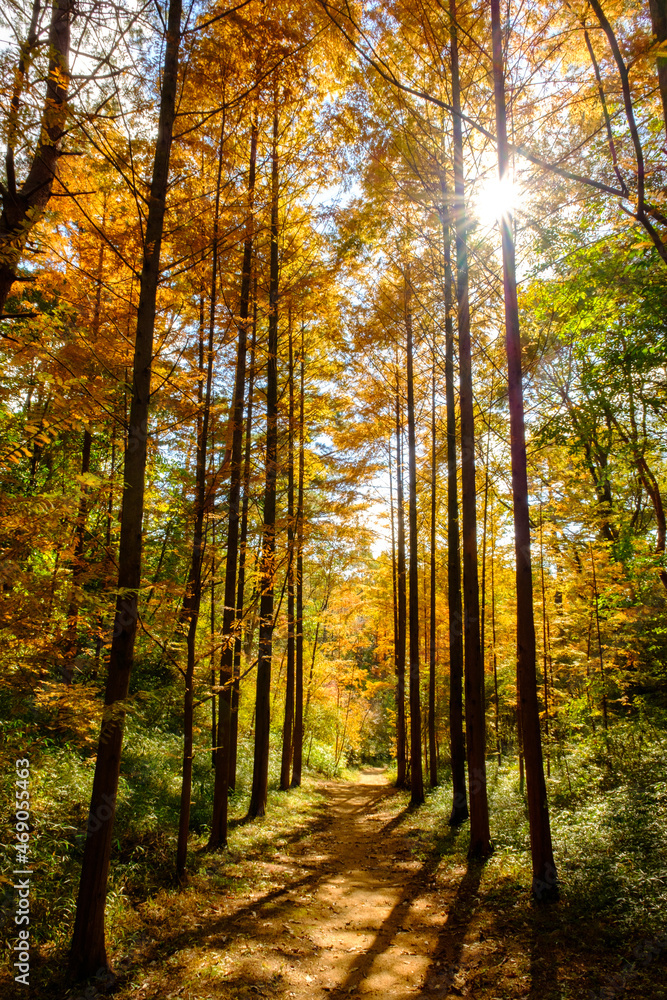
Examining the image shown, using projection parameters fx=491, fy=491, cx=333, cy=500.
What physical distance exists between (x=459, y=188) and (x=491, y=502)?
723 centimetres

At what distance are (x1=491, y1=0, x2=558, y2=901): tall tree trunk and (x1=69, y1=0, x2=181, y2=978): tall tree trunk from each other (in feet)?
11.2

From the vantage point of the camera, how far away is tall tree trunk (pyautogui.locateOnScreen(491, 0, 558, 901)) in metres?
5.09

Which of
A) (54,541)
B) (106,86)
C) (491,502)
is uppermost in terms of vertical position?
(106,86)

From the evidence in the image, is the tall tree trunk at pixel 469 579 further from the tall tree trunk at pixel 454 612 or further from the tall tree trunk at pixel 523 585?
the tall tree trunk at pixel 454 612

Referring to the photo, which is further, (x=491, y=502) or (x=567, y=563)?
(x=567, y=563)

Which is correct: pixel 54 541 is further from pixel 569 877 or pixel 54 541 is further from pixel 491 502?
pixel 491 502

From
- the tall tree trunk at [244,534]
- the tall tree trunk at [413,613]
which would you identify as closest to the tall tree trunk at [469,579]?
the tall tree trunk at [413,613]

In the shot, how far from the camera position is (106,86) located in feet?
14.6

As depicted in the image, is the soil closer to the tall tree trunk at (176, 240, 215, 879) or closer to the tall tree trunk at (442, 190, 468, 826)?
the tall tree trunk at (176, 240, 215, 879)

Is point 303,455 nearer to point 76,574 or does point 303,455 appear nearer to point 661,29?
point 76,574

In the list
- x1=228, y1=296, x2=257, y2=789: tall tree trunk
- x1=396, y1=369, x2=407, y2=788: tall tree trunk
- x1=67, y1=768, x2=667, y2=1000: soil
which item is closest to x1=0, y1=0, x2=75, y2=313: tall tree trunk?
x1=228, y1=296, x2=257, y2=789: tall tree trunk

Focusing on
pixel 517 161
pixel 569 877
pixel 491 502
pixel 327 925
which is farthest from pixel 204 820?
pixel 517 161

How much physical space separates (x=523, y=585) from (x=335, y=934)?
13.3ft

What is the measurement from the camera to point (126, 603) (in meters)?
4.16
